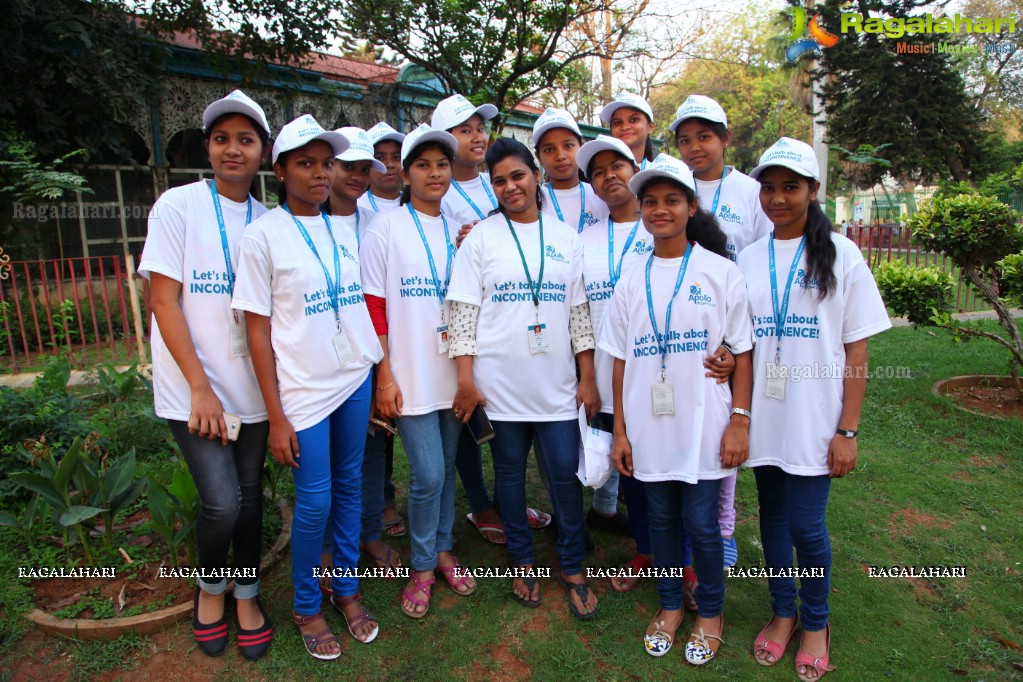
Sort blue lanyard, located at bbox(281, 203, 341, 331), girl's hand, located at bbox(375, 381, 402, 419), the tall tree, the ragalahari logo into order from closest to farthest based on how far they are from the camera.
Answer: blue lanyard, located at bbox(281, 203, 341, 331)
girl's hand, located at bbox(375, 381, 402, 419)
the ragalahari logo
the tall tree

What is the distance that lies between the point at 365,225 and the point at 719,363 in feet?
6.01

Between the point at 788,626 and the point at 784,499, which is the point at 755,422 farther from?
the point at 788,626

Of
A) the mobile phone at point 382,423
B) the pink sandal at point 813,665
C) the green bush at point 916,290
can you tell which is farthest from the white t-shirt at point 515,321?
the green bush at point 916,290

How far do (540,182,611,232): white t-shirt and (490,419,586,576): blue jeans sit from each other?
102cm

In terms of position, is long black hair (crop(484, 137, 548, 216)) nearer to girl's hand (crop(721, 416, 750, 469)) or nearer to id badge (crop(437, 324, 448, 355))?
id badge (crop(437, 324, 448, 355))

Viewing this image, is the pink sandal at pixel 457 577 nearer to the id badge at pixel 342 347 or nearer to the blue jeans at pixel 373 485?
the blue jeans at pixel 373 485

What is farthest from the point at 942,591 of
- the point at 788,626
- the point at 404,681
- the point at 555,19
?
the point at 555,19

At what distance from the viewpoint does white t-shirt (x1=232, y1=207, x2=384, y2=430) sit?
8.30 feet

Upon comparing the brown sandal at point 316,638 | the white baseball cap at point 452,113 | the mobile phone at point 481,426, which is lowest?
the brown sandal at point 316,638

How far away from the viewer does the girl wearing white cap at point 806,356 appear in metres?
2.53

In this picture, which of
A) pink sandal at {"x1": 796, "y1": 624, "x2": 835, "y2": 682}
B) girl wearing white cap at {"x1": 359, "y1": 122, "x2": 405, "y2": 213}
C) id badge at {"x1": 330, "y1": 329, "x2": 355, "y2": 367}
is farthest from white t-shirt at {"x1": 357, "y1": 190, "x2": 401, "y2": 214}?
pink sandal at {"x1": 796, "y1": 624, "x2": 835, "y2": 682}

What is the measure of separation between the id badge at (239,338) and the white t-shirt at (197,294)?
0.02 m

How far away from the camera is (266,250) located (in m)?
2.55

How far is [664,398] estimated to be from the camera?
2662mm
